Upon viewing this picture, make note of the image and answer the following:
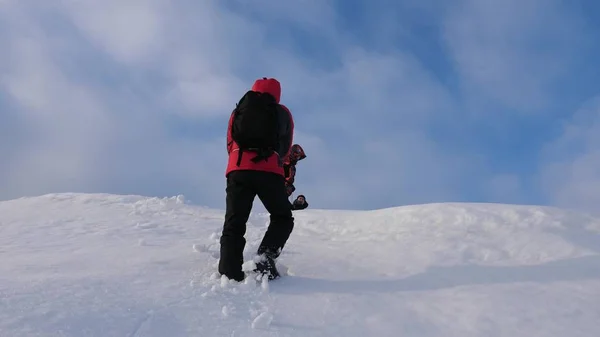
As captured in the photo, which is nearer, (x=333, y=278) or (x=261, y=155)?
(x=261, y=155)

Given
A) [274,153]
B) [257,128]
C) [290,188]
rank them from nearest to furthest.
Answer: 1. [257,128]
2. [274,153]
3. [290,188]

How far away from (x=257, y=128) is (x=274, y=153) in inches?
12.2

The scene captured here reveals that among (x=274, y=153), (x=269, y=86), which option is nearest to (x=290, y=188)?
(x=274, y=153)

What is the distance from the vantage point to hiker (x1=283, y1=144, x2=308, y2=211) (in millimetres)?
5934

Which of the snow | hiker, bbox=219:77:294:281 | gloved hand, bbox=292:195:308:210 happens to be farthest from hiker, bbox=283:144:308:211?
hiker, bbox=219:77:294:281

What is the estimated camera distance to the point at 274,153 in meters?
4.97

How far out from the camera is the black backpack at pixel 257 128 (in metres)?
4.85

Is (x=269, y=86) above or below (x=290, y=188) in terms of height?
above

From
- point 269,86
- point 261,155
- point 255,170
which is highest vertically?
point 269,86

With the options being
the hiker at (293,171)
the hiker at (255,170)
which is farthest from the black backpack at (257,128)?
the hiker at (293,171)

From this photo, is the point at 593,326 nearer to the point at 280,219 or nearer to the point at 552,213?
the point at 280,219

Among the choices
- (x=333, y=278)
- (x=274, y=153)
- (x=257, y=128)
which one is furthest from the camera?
(x=333, y=278)

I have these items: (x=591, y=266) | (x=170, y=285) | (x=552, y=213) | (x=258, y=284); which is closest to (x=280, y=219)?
(x=258, y=284)

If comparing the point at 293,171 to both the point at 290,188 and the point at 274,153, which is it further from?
the point at 274,153
